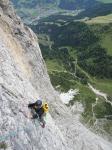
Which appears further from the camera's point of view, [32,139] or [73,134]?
[73,134]

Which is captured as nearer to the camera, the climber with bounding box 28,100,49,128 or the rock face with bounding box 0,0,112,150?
the rock face with bounding box 0,0,112,150

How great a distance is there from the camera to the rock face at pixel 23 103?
51344mm

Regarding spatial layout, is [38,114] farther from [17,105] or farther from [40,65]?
[40,65]

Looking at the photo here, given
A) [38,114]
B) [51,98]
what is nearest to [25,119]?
[38,114]

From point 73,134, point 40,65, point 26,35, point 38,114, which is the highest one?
point 38,114

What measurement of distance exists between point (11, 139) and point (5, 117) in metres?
3.22

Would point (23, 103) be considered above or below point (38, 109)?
above

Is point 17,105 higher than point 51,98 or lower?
higher

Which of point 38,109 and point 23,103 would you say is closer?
point 38,109

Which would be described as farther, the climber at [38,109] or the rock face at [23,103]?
the climber at [38,109]

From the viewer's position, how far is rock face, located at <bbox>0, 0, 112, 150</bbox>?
5134 centimetres

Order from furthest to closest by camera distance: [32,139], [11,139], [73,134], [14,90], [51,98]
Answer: [51,98], [73,134], [14,90], [32,139], [11,139]

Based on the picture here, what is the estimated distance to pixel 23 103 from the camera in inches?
2184

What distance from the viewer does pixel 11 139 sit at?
163 ft
